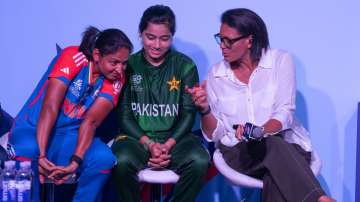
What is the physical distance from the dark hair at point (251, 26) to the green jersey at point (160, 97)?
30 cm

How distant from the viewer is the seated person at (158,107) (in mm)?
3113

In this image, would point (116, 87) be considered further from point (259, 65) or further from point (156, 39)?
point (259, 65)

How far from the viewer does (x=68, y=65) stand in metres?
3.15

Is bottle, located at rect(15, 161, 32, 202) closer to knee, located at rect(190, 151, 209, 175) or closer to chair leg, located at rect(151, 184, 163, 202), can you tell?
chair leg, located at rect(151, 184, 163, 202)

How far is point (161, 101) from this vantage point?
332 cm

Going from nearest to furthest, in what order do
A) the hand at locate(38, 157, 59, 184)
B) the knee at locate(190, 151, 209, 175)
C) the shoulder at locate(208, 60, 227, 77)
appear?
the hand at locate(38, 157, 59, 184), the knee at locate(190, 151, 209, 175), the shoulder at locate(208, 60, 227, 77)

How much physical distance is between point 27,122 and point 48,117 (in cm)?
14

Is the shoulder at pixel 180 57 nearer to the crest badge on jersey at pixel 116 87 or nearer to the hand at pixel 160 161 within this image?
the crest badge on jersey at pixel 116 87

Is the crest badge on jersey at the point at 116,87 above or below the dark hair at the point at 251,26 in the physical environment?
below

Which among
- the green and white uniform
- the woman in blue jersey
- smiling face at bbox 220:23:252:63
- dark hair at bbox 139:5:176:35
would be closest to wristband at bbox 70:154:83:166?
the woman in blue jersey

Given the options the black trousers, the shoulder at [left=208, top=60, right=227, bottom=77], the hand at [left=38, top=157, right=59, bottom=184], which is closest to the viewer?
the black trousers

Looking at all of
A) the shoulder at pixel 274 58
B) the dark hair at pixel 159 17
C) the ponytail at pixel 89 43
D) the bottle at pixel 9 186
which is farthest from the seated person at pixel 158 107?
the bottle at pixel 9 186

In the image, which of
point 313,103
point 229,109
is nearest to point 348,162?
point 313,103

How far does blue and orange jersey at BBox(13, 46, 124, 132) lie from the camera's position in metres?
3.17
